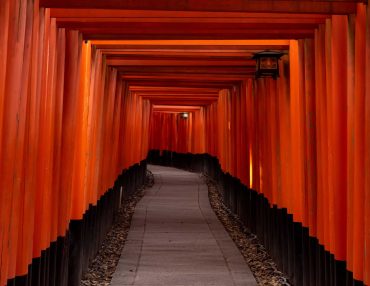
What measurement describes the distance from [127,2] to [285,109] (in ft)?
11.3

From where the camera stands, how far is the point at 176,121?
29062mm

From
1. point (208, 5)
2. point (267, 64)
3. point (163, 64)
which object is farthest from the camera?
point (163, 64)

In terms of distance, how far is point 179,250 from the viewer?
9023 millimetres

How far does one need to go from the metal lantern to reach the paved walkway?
9.28ft

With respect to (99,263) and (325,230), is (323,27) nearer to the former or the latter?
(325,230)

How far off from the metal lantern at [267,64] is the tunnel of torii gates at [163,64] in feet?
0.46

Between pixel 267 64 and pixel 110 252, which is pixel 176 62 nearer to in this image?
pixel 267 64

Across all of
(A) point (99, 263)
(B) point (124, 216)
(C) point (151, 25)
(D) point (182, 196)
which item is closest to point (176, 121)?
(D) point (182, 196)

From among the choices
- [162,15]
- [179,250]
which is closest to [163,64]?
[179,250]

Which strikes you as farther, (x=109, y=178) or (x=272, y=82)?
(x=109, y=178)

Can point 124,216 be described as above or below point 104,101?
below

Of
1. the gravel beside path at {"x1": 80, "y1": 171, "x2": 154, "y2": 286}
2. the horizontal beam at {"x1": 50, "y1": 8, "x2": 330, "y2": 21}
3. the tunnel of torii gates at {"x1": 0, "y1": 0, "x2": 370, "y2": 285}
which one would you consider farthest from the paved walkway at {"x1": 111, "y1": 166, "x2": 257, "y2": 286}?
the horizontal beam at {"x1": 50, "y1": 8, "x2": 330, "y2": 21}

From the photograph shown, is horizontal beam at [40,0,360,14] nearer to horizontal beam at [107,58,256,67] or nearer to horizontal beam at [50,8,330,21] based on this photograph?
horizontal beam at [50,8,330,21]

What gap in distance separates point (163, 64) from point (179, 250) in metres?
3.14
